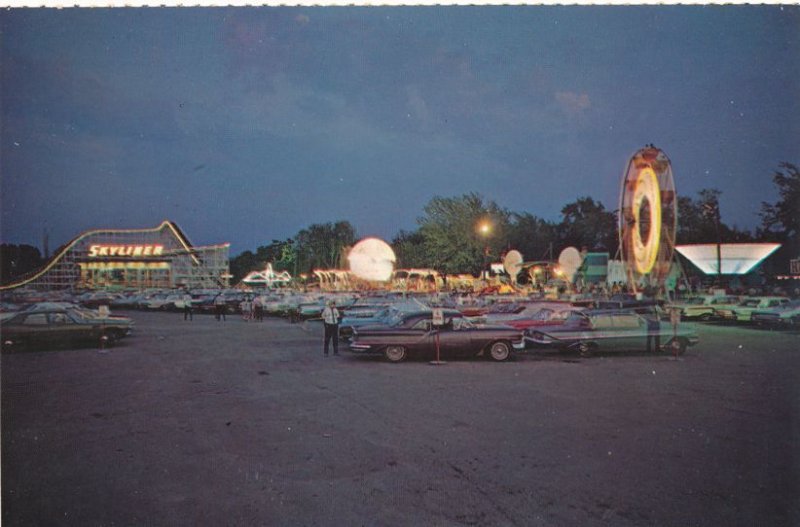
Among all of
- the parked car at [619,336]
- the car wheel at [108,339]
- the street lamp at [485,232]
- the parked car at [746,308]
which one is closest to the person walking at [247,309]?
the car wheel at [108,339]

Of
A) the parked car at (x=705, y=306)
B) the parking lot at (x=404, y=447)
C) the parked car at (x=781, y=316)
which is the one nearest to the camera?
the parking lot at (x=404, y=447)

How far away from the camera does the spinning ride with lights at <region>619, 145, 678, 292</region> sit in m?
15.5

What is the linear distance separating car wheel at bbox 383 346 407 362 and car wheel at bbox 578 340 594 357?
3.65m

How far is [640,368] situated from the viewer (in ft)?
31.4

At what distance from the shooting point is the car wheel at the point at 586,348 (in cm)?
1123

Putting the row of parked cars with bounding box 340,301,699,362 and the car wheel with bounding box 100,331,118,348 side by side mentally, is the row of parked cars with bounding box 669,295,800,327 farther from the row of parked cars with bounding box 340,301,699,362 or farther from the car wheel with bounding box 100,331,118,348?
the car wheel with bounding box 100,331,118,348

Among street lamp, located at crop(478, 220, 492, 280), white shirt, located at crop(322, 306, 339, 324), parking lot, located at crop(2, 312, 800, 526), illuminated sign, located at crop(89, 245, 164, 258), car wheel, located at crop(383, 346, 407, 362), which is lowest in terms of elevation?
parking lot, located at crop(2, 312, 800, 526)

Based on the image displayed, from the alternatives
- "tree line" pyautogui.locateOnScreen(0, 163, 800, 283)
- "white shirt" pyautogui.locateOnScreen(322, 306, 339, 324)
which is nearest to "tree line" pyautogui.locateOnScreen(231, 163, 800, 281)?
"tree line" pyautogui.locateOnScreen(0, 163, 800, 283)

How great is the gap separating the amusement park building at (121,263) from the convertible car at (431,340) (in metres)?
5.91

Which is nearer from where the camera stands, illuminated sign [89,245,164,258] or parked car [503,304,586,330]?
parked car [503,304,586,330]

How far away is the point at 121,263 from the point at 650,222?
16991mm

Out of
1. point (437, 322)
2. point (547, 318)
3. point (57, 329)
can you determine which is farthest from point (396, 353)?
point (57, 329)

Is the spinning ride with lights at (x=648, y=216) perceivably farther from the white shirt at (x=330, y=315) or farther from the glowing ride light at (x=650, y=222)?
the white shirt at (x=330, y=315)

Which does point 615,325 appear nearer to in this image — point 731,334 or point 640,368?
point 640,368
